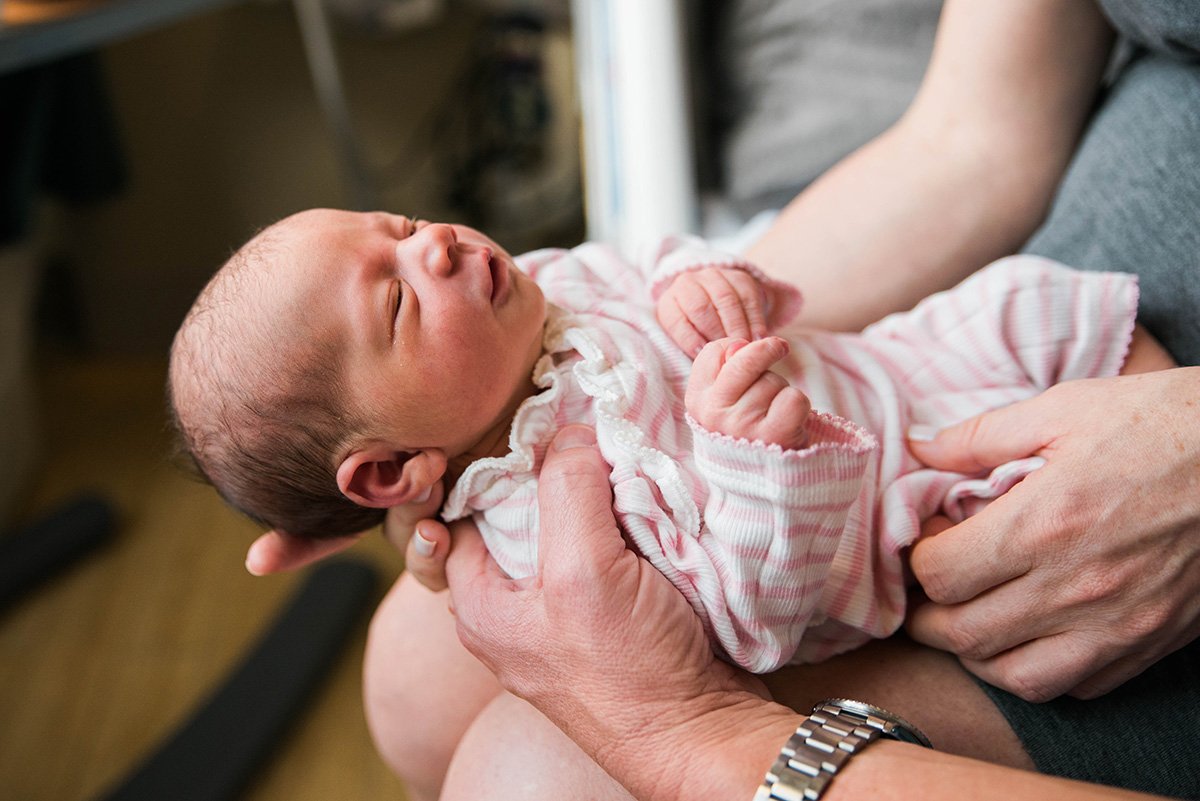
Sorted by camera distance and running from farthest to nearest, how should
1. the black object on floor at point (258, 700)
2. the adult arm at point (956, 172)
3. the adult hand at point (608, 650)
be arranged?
the black object on floor at point (258, 700), the adult arm at point (956, 172), the adult hand at point (608, 650)

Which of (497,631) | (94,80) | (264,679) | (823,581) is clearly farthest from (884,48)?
(94,80)

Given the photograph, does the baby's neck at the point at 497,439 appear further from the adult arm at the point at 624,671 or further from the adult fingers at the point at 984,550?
the adult fingers at the point at 984,550

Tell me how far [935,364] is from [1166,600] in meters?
0.30

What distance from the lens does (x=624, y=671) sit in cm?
72

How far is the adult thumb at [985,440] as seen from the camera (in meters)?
0.78

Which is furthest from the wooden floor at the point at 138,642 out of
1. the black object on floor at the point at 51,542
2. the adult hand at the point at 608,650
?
the adult hand at the point at 608,650

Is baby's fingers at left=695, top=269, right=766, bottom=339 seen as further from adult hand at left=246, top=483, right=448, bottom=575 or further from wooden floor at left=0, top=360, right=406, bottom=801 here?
wooden floor at left=0, top=360, right=406, bottom=801

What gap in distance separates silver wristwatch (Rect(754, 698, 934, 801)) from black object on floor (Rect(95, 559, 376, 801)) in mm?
1271

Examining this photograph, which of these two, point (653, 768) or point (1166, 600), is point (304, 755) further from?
point (1166, 600)

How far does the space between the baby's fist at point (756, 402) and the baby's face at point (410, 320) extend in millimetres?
205

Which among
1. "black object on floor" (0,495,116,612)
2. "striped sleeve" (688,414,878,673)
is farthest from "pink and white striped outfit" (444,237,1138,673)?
"black object on floor" (0,495,116,612)

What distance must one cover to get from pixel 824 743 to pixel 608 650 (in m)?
0.16

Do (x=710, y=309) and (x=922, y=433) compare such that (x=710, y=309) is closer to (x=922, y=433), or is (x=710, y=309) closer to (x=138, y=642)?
(x=922, y=433)

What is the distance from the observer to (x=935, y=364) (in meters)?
0.94
